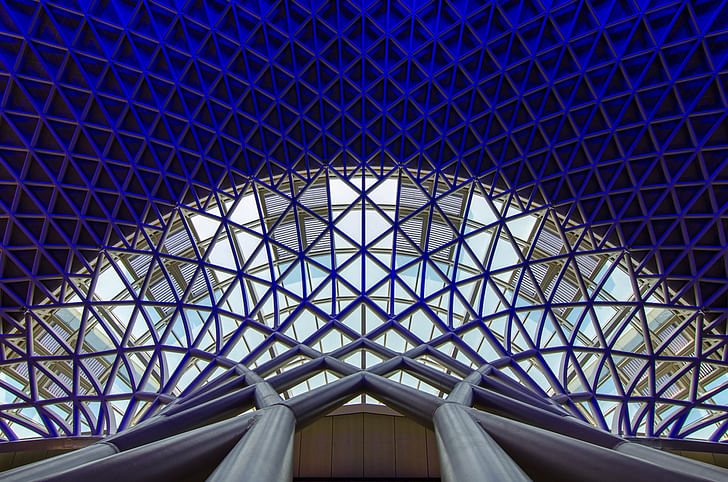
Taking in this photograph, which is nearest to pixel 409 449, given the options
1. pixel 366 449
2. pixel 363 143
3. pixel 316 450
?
pixel 366 449

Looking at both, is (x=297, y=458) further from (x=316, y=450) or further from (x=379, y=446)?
(x=379, y=446)

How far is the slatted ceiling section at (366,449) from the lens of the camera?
23953mm

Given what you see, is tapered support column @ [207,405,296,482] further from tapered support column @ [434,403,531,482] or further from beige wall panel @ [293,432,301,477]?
beige wall panel @ [293,432,301,477]

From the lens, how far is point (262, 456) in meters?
7.55

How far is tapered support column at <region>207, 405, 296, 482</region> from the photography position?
6.79 meters

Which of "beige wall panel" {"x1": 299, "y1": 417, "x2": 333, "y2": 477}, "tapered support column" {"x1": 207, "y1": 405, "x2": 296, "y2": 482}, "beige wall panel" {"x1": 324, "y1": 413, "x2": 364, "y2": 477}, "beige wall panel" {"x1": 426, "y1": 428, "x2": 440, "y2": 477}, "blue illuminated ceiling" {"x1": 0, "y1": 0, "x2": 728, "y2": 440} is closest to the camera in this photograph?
"tapered support column" {"x1": 207, "y1": 405, "x2": 296, "y2": 482}

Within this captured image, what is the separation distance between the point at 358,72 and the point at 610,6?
579 inches

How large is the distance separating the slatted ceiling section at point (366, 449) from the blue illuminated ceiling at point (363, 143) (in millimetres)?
4405

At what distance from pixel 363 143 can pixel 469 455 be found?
24168mm

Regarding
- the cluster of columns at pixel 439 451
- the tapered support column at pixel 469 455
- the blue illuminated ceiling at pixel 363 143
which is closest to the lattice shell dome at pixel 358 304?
the blue illuminated ceiling at pixel 363 143

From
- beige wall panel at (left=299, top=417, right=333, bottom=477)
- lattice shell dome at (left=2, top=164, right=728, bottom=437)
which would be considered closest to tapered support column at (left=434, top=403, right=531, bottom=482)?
lattice shell dome at (left=2, top=164, right=728, bottom=437)

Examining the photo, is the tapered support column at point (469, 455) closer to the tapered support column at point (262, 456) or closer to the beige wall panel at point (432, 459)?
the tapered support column at point (262, 456)

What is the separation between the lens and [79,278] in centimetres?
2767

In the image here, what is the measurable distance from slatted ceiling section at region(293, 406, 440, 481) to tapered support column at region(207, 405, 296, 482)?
613 inches
